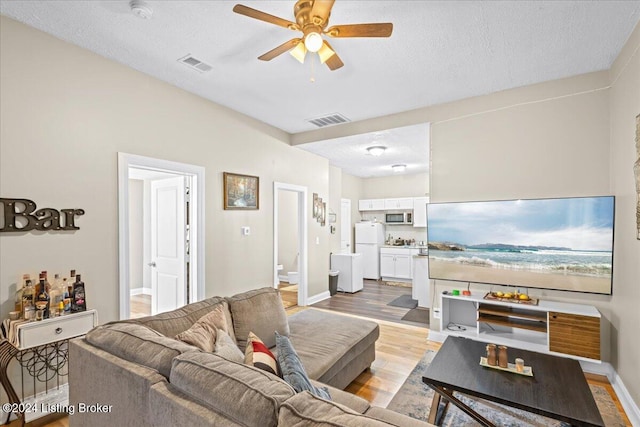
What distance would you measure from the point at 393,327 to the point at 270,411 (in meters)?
3.63

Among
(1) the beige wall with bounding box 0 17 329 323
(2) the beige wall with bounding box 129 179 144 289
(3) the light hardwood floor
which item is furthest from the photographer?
(2) the beige wall with bounding box 129 179 144 289

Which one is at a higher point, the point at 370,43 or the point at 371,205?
the point at 370,43

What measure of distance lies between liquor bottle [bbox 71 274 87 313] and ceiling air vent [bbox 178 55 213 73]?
81.8 inches

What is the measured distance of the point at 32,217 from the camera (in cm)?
236

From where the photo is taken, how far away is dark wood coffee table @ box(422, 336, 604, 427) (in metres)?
1.67

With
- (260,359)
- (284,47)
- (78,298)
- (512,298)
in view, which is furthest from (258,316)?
(512,298)

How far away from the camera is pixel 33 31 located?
239cm

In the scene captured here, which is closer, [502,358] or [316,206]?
[502,358]

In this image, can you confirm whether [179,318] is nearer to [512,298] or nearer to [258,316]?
[258,316]

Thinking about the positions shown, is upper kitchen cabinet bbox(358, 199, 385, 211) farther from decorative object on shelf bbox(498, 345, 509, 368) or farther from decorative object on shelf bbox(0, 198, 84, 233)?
decorative object on shelf bbox(0, 198, 84, 233)

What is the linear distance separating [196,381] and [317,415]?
51 centimetres

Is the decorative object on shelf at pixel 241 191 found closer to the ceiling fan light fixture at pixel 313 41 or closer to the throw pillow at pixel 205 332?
the throw pillow at pixel 205 332

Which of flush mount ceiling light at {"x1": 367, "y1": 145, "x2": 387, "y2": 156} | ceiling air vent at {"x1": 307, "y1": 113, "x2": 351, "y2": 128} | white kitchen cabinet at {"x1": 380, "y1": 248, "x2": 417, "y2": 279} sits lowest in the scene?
white kitchen cabinet at {"x1": 380, "y1": 248, "x2": 417, "y2": 279}

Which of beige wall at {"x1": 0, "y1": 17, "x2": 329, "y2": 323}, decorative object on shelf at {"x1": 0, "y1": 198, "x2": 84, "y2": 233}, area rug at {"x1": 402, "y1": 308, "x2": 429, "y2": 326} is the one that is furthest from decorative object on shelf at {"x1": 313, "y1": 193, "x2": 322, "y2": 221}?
decorative object on shelf at {"x1": 0, "y1": 198, "x2": 84, "y2": 233}
